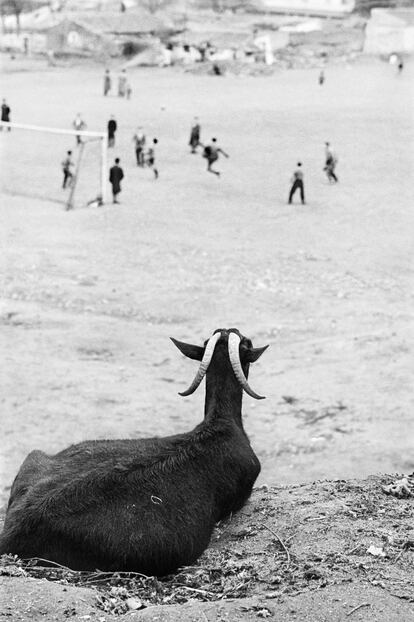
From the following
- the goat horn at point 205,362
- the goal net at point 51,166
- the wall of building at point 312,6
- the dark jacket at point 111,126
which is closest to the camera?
the goat horn at point 205,362

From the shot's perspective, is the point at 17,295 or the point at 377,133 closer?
the point at 17,295

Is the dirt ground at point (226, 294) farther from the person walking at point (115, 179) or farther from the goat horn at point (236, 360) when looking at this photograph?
the goat horn at point (236, 360)

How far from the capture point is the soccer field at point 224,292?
13.9m

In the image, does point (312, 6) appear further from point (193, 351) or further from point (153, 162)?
point (193, 351)

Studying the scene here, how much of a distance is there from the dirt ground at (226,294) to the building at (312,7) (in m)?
53.1

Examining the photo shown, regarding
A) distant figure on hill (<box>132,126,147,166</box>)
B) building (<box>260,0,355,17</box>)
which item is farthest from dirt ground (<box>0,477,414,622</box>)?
building (<box>260,0,355,17</box>)

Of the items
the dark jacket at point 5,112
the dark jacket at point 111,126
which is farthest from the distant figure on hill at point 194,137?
the dark jacket at point 5,112

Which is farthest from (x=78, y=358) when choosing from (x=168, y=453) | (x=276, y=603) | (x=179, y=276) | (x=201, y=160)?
(x=201, y=160)

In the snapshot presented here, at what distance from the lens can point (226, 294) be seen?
20.6 meters

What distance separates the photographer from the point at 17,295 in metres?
20.2

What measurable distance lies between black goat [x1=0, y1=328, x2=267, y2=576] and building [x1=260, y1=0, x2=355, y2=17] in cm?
8800

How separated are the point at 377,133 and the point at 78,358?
2709 centimetres

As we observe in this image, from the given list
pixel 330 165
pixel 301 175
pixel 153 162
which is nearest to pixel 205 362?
pixel 301 175

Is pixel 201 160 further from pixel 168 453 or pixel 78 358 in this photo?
pixel 168 453
